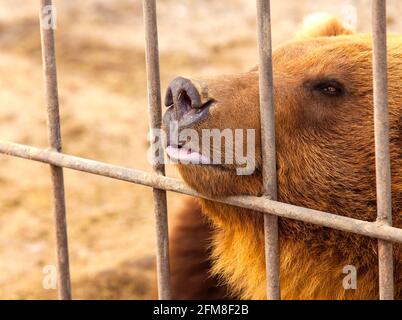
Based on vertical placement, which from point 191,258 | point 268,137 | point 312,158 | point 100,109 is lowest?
point 191,258

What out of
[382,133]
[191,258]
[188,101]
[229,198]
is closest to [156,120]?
[188,101]

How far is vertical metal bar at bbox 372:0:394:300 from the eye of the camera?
7.04 feet

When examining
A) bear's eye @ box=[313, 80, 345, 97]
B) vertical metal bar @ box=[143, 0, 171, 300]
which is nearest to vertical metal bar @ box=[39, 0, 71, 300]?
vertical metal bar @ box=[143, 0, 171, 300]

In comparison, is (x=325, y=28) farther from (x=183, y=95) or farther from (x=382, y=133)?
(x=382, y=133)

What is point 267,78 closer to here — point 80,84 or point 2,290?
point 2,290

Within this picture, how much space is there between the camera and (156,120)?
2666mm

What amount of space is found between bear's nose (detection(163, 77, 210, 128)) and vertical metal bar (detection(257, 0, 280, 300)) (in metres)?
0.19

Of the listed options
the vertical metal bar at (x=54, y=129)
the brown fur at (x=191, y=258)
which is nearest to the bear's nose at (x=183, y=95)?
the vertical metal bar at (x=54, y=129)

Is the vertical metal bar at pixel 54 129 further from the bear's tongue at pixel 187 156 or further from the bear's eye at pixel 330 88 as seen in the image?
the bear's eye at pixel 330 88

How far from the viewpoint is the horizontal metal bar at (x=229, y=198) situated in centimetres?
225

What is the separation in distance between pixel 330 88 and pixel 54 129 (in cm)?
89

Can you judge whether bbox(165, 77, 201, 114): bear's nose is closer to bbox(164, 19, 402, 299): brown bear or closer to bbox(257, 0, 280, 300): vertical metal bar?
bbox(164, 19, 402, 299): brown bear
